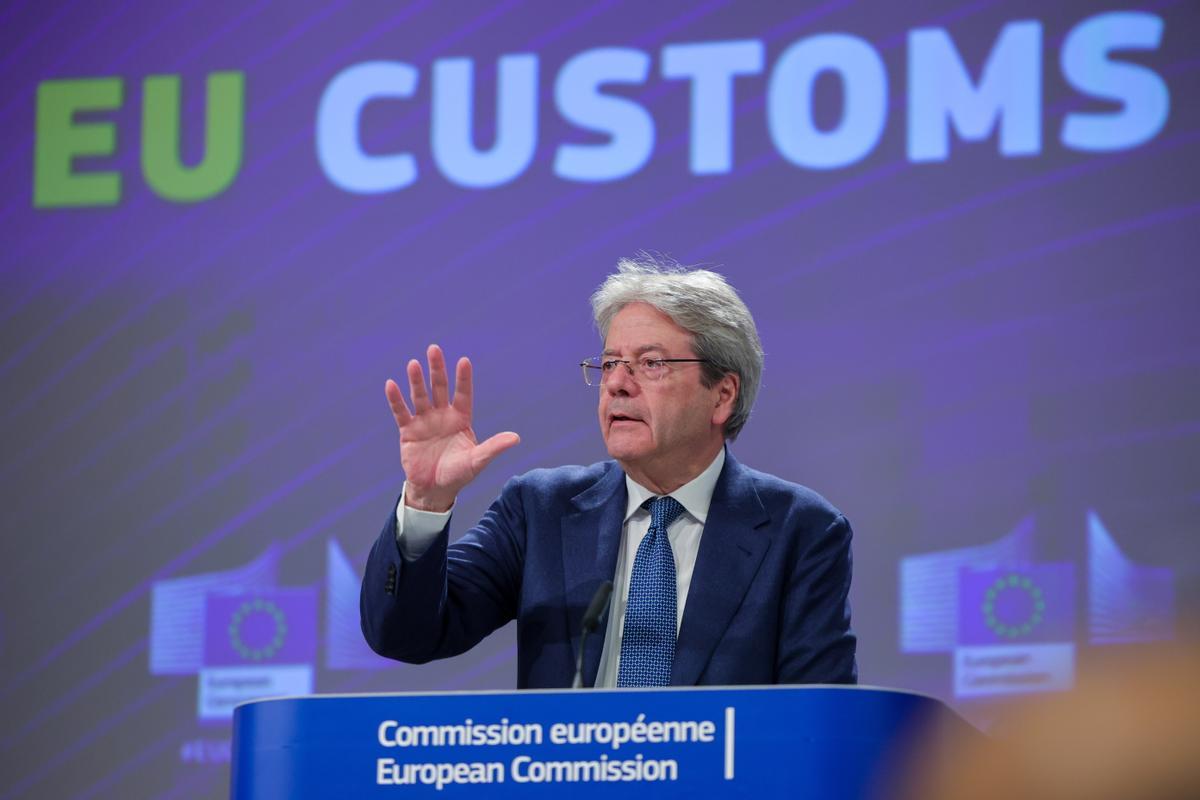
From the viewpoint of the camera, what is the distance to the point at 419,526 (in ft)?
8.49

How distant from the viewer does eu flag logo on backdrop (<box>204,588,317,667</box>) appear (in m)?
4.50

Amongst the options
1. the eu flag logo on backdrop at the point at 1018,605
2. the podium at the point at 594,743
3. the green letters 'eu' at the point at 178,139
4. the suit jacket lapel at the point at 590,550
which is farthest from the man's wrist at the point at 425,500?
the green letters 'eu' at the point at 178,139

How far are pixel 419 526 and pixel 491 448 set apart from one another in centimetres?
18

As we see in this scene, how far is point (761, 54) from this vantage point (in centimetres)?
454

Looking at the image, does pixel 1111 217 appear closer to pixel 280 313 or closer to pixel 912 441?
pixel 912 441

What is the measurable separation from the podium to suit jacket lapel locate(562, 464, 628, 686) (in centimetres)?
83

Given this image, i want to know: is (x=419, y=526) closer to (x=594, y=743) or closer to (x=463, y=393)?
(x=463, y=393)

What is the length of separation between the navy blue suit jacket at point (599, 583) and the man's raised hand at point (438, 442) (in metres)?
0.07

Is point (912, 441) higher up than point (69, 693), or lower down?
higher up

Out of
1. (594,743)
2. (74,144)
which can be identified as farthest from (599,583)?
(74,144)

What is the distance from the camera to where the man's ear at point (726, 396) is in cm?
301

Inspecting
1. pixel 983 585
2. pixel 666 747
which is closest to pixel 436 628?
pixel 666 747

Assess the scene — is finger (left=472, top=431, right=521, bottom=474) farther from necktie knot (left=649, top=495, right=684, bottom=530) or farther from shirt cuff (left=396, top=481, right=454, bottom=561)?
necktie knot (left=649, top=495, right=684, bottom=530)

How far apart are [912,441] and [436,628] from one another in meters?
1.96
